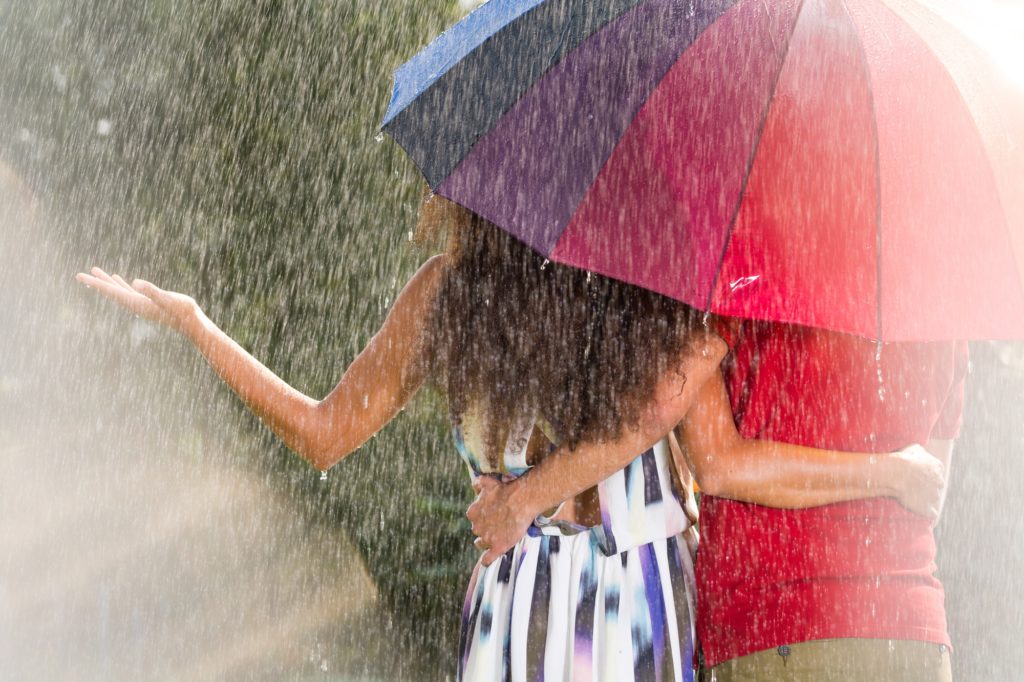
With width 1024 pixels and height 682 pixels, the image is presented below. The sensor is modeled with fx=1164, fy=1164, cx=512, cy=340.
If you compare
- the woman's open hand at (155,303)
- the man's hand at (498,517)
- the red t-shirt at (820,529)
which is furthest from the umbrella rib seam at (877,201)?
the woman's open hand at (155,303)

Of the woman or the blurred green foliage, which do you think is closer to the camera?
the woman

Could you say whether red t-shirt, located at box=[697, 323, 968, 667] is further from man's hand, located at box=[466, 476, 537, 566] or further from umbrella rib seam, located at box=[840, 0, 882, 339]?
man's hand, located at box=[466, 476, 537, 566]

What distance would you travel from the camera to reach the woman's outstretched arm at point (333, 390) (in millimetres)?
2283

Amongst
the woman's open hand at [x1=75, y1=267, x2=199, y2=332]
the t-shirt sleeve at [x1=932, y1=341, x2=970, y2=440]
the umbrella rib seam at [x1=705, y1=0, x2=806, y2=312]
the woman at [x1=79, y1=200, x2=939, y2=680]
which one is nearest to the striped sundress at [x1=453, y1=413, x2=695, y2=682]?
the woman at [x1=79, y1=200, x2=939, y2=680]

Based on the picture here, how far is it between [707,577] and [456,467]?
2.84 m

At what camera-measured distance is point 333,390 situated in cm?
229

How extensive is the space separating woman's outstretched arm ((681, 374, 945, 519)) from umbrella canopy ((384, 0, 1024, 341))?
0.23m

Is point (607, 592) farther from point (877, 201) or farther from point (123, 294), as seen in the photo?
point (123, 294)

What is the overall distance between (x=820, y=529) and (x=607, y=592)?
0.40 metres

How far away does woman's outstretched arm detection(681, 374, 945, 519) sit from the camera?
203cm

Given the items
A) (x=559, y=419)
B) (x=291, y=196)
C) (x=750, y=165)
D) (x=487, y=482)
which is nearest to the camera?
(x=750, y=165)

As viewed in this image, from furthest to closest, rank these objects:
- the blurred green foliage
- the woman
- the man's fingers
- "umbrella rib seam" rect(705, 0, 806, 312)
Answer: the blurred green foliage → the man's fingers → the woman → "umbrella rib seam" rect(705, 0, 806, 312)

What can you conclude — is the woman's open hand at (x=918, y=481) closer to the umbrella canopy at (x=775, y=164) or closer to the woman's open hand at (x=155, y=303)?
the umbrella canopy at (x=775, y=164)

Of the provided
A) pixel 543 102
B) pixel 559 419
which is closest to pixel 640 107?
pixel 543 102
